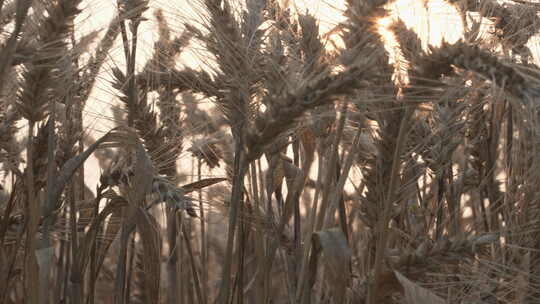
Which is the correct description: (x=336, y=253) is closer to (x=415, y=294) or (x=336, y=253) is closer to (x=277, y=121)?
(x=415, y=294)

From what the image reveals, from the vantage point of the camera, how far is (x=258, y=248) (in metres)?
1.65

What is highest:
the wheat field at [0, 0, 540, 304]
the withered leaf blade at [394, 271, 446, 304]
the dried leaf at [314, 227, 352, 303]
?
the wheat field at [0, 0, 540, 304]

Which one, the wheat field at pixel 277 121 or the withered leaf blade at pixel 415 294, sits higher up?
the wheat field at pixel 277 121

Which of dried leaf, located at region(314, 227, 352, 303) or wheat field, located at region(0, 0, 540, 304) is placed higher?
wheat field, located at region(0, 0, 540, 304)

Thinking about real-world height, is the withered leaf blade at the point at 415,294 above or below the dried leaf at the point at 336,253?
below

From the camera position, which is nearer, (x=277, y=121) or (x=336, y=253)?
(x=277, y=121)

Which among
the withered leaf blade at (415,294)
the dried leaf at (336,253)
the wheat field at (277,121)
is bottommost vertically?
the withered leaf blade at (415,294)

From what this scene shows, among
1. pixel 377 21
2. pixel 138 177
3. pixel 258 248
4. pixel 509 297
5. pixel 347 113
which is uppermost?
pixel 377 21

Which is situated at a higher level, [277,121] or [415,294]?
[277,121]

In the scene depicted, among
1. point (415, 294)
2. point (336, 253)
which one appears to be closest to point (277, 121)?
point (336, 253)

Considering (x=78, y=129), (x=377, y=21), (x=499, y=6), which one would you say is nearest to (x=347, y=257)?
(x=377, y=21)

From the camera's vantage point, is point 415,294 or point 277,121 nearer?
point 277,121

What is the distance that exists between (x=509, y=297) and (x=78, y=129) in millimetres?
1048

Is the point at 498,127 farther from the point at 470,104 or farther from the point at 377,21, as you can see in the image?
the point at 377,21
